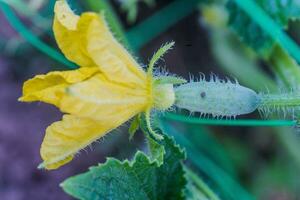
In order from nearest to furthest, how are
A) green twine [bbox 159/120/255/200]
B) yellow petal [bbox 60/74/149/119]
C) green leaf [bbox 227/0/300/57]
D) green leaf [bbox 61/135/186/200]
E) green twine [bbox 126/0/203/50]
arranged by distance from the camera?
1. yellow petal [bbox 60/74/149/119]
2. green leaf [bbox 61/135/186/200]
3. green leaf [bbox 227/0/300/57]
4. green twine [bbox 159/120/255/200]
5. green twine [bbox 126/0/203/50]

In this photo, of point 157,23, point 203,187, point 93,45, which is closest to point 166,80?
point 93,45

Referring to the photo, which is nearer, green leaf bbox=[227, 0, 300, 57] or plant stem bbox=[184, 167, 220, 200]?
plant stem bbox=[184, 167, 220, 200]

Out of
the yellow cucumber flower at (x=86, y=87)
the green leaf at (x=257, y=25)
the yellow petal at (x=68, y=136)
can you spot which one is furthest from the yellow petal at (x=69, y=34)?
the green leaf at (x=257, y=25)

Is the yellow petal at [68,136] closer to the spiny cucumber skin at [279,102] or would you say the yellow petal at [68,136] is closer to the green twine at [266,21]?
the spiny cucumber skin at [279,102]

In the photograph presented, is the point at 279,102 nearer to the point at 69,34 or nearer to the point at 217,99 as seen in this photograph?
the point at 217,99

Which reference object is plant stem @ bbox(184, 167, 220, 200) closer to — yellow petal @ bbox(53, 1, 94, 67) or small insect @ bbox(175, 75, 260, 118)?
small insect @ bbox(175, 75, 260, 118)

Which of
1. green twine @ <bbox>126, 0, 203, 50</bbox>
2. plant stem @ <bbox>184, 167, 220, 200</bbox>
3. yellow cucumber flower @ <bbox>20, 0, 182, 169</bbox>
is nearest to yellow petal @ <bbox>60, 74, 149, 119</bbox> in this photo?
yellow cucumber flower @ <bbox>20, 0, 182, 169</bbox>
